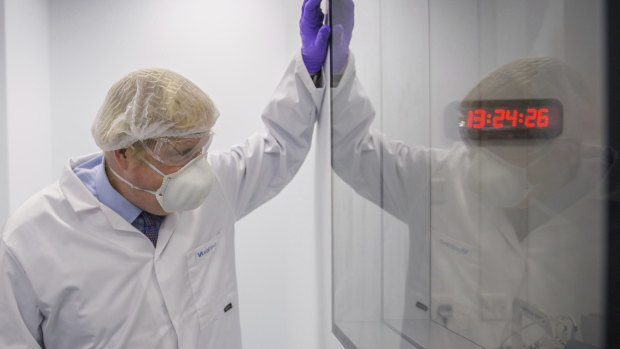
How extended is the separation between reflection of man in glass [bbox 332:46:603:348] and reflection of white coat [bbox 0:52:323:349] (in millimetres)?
728

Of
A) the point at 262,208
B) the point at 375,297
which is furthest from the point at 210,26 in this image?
the point at 375,297

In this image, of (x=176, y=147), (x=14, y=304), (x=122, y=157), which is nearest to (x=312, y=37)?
(x=176, y=147)

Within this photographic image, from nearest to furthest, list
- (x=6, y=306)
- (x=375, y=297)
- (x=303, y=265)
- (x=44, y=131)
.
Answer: (x=375, y=297) < (x=6, y=306) < (x=303, y=265) < (x=44, y=131)

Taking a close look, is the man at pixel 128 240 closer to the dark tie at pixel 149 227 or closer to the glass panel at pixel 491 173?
the dark tie at pixel 149 227

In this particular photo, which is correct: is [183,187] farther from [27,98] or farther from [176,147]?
[27,98]

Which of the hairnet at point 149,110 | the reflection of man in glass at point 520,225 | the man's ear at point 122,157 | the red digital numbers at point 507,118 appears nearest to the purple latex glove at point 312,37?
the hairnet at point 149,110

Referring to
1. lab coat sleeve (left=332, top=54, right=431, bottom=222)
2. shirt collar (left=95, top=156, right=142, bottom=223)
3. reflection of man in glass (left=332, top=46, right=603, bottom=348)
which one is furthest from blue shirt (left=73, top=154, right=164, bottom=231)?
reflection of man in glass (left=332, top=46, right=603, bottom=348)

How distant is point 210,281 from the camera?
1.12 metres

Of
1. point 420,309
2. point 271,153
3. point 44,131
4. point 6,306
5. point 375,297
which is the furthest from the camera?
point 44,131

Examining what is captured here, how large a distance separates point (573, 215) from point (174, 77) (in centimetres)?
94

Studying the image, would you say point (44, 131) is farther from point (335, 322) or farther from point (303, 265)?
point (335, 322)

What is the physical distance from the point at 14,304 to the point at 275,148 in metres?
0.74

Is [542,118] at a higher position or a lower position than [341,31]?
lower

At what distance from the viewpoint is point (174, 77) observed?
39.8 inches
